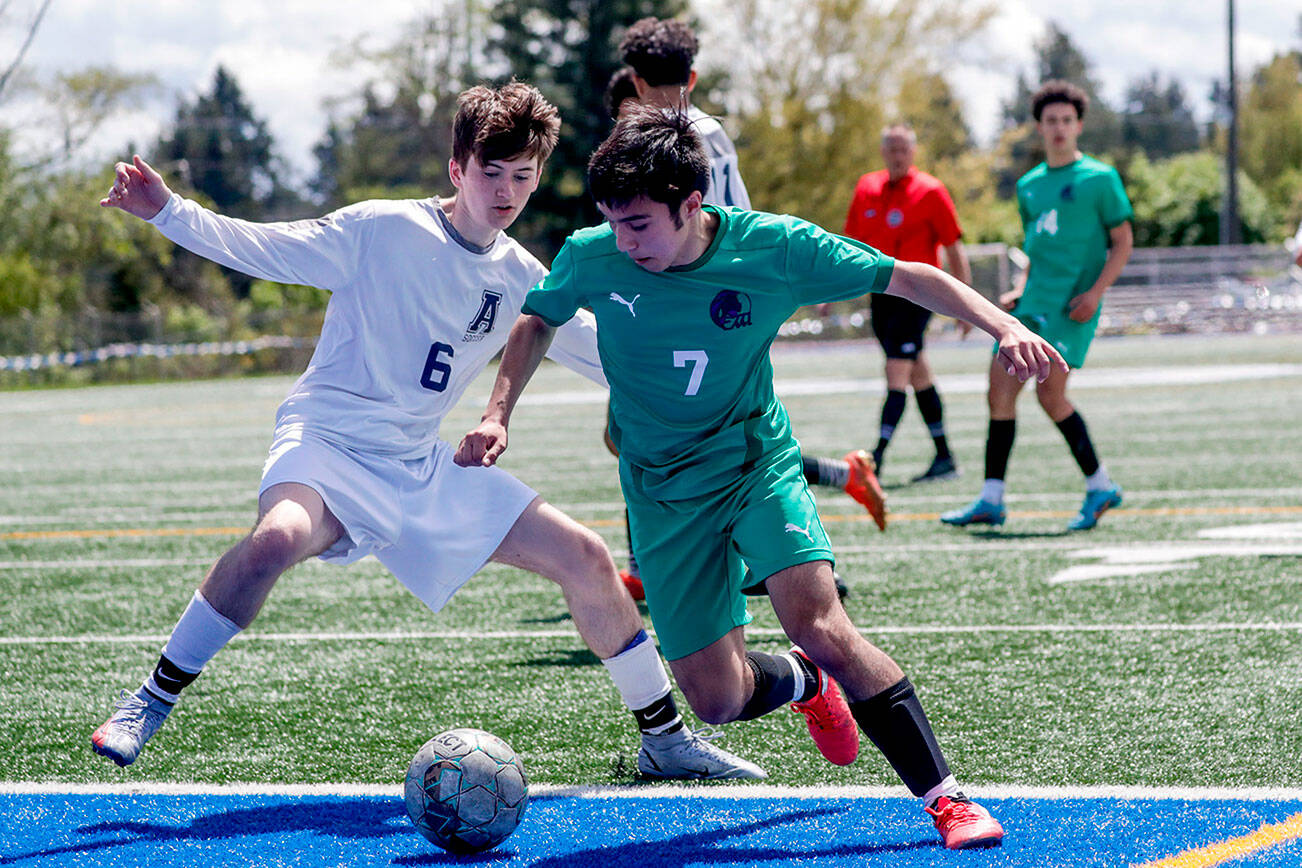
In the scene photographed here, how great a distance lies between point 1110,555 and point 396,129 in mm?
58149

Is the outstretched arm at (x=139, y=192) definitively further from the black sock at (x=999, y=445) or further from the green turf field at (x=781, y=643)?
the black sock at (x=999, y=445)

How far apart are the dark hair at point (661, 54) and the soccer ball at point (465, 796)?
304 centimetres

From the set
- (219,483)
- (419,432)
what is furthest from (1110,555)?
(219,483)

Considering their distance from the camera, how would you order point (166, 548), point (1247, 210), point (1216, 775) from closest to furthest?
point (1216, 775) < point (166, 548) < point (1247, 210)

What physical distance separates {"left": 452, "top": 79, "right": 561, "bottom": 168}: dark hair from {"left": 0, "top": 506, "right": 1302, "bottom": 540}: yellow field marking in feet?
17.5

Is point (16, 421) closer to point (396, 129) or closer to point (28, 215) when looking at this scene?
point (28, 215)

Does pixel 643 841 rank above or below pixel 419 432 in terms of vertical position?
below

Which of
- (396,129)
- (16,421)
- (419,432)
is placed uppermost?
(396,129)

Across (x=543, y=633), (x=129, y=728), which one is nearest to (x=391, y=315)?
(x=129, y=728)

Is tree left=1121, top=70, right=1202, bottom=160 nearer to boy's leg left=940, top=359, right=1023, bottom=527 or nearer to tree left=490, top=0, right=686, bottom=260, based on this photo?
tree left=490, top=0, right=686, bottom=260

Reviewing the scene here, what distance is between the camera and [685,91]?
5688mm

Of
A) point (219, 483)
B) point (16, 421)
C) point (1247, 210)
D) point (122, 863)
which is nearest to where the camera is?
point (122, 863)

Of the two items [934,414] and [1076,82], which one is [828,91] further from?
[1076,82]

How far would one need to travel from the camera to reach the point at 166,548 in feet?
29.5
